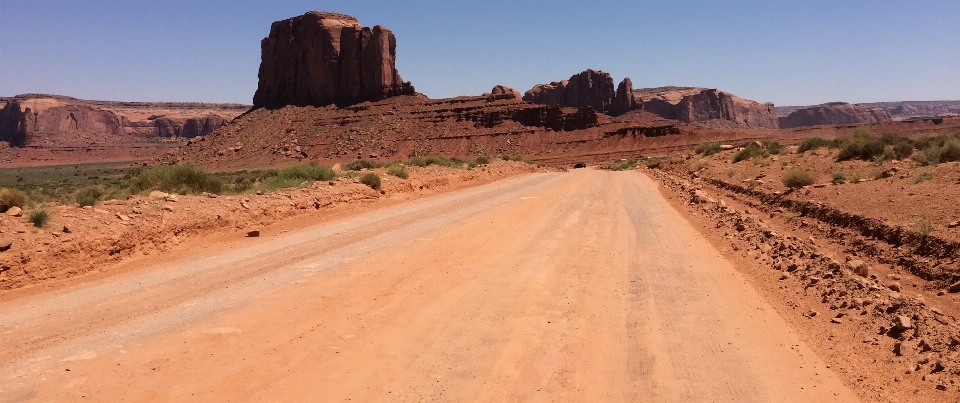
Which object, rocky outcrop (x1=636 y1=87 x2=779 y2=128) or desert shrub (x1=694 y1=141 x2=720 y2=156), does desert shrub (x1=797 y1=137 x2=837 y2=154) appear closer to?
desert shrub (x1=694 y1=141 x2=720 y2=156)

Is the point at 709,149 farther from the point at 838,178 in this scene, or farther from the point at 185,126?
the point at 185,126

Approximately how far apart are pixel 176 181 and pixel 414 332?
12218 millimetres

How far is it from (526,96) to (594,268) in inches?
6529

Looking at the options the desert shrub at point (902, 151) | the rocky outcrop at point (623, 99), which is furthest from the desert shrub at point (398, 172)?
the rocky outcrop at point (623, 99)

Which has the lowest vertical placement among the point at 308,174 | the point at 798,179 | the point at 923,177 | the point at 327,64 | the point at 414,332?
the point at 414,332

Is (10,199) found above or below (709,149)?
below

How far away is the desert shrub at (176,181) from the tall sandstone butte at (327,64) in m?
94.7

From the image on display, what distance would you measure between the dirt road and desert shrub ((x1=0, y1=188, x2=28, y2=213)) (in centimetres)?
312

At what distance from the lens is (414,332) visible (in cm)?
677

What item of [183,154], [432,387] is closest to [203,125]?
[183,154]

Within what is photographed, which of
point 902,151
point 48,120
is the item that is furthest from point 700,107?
point 48,120

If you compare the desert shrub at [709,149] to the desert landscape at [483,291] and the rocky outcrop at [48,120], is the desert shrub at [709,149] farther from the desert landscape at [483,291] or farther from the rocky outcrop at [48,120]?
the rocky outcrop at [48,120]

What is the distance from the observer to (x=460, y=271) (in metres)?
9.79

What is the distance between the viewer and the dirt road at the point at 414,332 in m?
5.36
